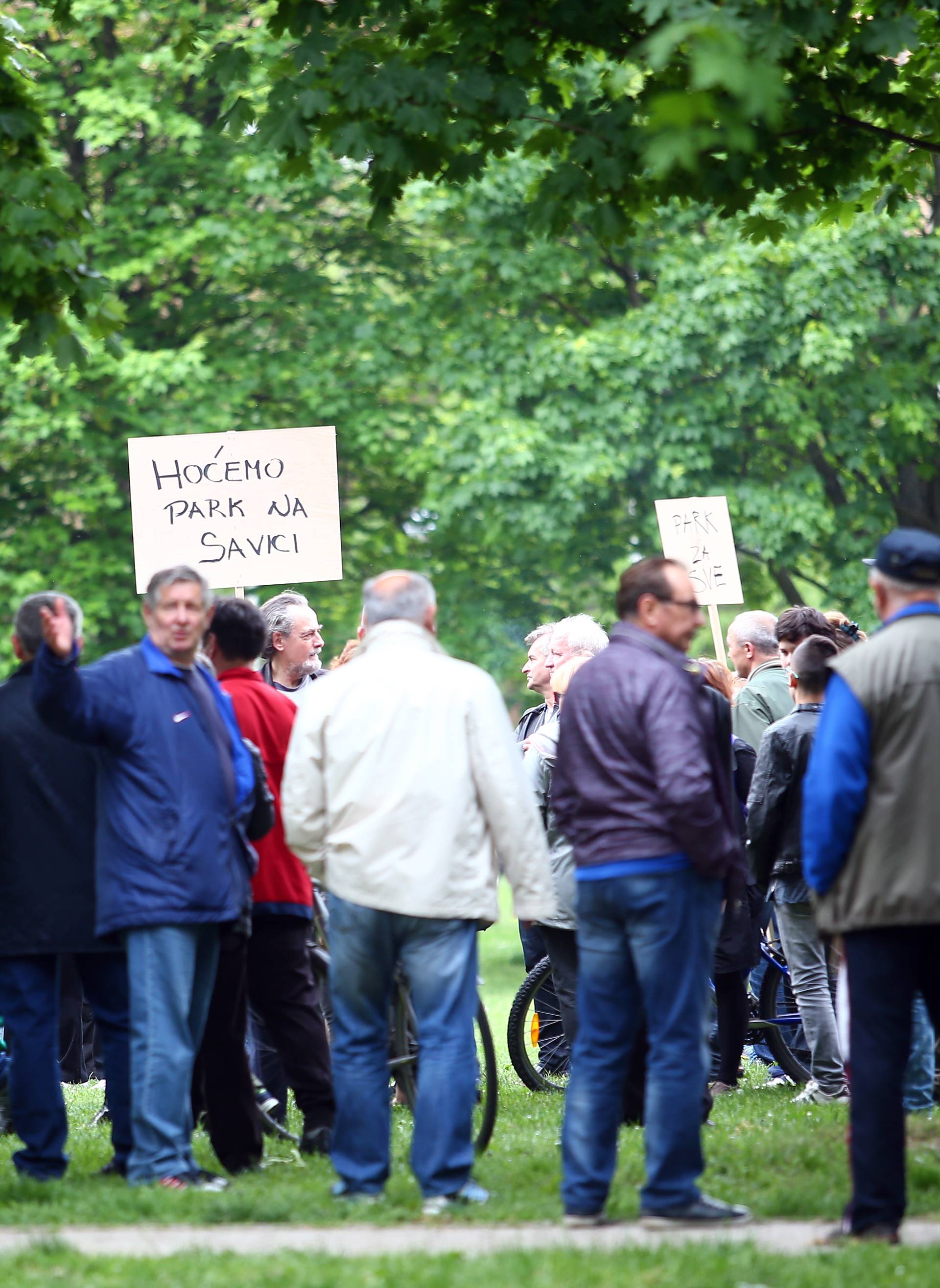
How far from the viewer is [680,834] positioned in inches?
208

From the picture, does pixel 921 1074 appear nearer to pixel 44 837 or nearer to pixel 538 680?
pixel 538 680

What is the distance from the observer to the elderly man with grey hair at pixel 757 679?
9.00 metres

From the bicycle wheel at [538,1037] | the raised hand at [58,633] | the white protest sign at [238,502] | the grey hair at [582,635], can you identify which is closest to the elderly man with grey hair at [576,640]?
the grey hair at [582,635]

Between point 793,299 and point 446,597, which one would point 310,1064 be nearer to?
point 793,299

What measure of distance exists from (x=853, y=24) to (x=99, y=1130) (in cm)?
558

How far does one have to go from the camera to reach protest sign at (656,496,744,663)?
35.1 ft

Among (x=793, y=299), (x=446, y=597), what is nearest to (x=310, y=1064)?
(x=793, y=299)

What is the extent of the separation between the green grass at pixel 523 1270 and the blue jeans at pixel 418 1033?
0.66m

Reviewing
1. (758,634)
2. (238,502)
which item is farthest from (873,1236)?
(238,502)

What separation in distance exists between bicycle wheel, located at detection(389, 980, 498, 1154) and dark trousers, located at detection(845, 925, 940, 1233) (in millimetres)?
1584

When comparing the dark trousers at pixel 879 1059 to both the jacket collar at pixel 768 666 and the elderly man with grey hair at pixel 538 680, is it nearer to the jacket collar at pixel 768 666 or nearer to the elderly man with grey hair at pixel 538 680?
the elderly man with grey hair at pixel 538 680

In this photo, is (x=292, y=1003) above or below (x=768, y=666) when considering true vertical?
below

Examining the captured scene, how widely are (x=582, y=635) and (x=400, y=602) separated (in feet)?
8.39

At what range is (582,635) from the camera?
27.2 feet
